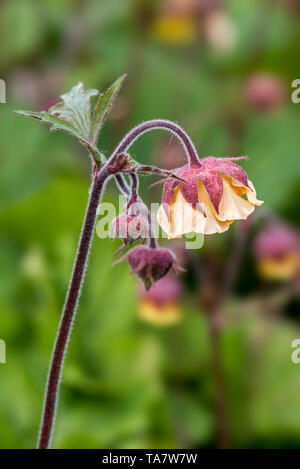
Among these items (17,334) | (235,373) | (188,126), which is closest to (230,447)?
(235,373)

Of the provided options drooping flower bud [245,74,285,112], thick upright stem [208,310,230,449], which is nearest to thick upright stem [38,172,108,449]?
thick upright stem [208,310,230,449]

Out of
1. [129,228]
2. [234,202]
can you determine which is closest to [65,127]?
[129,228]

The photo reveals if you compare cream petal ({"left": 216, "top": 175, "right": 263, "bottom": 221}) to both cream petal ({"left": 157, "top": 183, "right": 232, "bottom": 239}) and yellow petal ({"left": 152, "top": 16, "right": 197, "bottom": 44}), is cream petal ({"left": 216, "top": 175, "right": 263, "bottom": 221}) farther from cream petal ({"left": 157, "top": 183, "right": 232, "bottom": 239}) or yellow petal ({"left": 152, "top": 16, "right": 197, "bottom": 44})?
yellow petal ({"left": 152, "top": 16, "right": 197, "bottom": 44})

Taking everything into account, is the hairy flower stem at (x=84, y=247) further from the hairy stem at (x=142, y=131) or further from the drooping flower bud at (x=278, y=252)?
the drooping flower bud at (x=278, y=252)

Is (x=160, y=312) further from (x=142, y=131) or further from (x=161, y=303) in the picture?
(x=142, y=131)

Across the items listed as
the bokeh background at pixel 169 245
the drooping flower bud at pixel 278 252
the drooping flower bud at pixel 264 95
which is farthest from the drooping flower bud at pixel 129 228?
the drooping flower bud at pixel 264 95

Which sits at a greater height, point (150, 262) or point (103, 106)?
point (103, 106)
